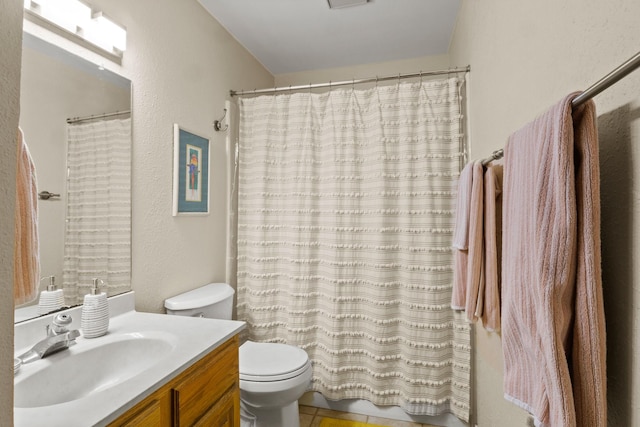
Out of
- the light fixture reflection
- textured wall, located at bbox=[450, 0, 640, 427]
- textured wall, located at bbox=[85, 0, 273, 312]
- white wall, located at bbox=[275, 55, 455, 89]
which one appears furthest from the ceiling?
textured wall, located at bbox=[450, 0, 640, 427]

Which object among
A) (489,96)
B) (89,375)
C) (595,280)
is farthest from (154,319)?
(489,96)

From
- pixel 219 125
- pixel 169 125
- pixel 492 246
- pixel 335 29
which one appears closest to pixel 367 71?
pixel 335 29

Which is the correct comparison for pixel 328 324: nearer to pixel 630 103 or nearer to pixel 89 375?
pixel 89 375

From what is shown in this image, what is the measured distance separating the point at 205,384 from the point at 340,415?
1356 millimetres

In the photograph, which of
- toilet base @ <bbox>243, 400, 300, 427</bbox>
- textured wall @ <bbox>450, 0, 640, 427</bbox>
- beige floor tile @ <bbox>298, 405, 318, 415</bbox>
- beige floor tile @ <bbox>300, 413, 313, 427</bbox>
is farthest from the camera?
beige floor tile @ <bbox>298, 405, 318, 415</bbox>

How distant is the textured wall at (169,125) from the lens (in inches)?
60.6

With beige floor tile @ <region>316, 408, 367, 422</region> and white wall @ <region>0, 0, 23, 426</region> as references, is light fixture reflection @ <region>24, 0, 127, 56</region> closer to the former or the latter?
white wall @ <region>0, 0, 23, 426</region>

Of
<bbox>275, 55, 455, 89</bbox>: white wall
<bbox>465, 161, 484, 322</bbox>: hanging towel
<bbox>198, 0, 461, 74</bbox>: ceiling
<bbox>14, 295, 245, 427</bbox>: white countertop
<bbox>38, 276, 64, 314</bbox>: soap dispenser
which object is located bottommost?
<bbox>14, 295, 245, 427</bbox>: white countertop

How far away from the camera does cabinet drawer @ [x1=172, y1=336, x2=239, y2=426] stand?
936mm

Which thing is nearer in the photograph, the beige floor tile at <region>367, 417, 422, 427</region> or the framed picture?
the framed picture

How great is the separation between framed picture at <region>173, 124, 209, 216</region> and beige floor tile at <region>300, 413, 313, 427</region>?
144 cm

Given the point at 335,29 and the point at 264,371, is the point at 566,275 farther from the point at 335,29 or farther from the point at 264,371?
the point at 335,29

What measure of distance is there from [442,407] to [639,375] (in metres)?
1.66

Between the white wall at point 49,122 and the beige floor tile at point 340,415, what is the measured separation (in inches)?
Result: 66.9
